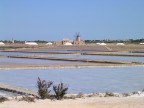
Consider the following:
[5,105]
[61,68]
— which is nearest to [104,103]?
[5,105]

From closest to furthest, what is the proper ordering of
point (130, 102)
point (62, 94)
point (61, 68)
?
point (130, 102) → point (62, 94) → point (61, 68)

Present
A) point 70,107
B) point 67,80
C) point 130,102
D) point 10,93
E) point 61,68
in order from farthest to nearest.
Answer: point 61,68
point 67,80
point 10,93
point 130,102
point 70,107

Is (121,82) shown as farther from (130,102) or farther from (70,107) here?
(70,107)

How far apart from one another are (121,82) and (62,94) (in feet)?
18.6

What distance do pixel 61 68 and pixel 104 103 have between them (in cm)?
1251

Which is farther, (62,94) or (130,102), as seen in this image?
(62,94)

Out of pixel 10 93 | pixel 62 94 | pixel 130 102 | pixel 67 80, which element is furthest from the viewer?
pixel 67 80

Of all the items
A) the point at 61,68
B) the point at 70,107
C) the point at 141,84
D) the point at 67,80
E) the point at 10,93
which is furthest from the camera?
the point at 61,68

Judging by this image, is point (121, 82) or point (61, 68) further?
point (61, 68)

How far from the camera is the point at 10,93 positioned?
10094mm

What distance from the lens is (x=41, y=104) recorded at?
273 inches

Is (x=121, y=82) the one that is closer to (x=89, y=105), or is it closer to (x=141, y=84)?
(x=141, y=84)

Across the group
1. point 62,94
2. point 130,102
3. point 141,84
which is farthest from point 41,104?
point 141,84

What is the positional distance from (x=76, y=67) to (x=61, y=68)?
3.44 feet
